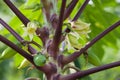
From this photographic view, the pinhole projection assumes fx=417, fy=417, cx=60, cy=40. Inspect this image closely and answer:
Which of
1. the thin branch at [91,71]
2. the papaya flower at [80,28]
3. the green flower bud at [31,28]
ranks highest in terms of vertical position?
the green flower bud at [31,28]

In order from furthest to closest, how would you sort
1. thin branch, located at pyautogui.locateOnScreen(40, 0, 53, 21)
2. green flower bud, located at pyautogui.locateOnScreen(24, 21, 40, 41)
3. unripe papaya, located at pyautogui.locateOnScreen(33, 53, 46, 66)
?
1. thin branch, located at pyautogui.locateOnScreen(40, 0, 53, 21)
2. green flower bud, located at pyautogui.locateOnScreen(24, 21, 40, 41)
3. unripe papaya, located at pyautogui.locateOnScreen(33, 53, 46, 66)

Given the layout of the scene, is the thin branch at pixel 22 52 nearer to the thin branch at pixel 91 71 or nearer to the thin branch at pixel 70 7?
the thin branch at pixel 91 71

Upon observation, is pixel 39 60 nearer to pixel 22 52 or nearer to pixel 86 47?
pixel 22 52

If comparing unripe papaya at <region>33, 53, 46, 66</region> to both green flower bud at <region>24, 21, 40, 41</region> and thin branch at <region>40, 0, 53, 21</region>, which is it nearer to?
green flower bud at <region>24, 21, 40, 41</region>

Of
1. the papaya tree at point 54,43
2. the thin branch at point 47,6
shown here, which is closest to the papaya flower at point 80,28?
the papaya tree at point 54,43

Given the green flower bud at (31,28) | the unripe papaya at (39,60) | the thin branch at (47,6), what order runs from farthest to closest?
the thin branch at (47,6) < the green flower bud at (31,28) < the unripe papaya at (39,60)

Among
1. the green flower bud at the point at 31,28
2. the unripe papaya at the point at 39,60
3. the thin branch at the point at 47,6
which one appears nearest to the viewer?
the unripe papaya at the point at 39,60

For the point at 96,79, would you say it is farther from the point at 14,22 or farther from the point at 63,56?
the point at 63,56

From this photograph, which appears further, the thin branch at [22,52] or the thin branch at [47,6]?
the thin branch at [47,6]

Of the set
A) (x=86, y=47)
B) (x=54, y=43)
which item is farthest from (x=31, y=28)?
(x=86, y=47)

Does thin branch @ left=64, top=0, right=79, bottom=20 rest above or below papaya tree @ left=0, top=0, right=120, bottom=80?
above

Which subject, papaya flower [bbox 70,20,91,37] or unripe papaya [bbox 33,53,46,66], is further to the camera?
papaya flower [bbox 70,20,91,37]

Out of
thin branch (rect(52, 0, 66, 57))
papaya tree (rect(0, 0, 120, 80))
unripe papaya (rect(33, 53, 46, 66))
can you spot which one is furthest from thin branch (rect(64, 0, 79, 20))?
unripe papaya (rect(33, 53, 46, 66))
